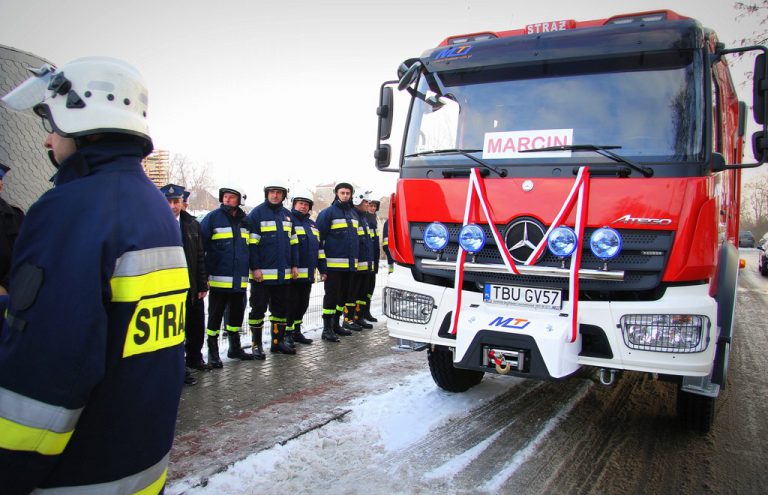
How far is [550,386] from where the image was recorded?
517 centimetres

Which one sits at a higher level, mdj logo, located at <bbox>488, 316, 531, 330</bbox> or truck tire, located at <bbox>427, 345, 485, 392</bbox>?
mdj logo, located at <bbox>488, 316, 531, 330</bbox>

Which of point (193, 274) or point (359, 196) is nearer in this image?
point (193, 274)

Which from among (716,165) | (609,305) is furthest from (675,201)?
(609,305)

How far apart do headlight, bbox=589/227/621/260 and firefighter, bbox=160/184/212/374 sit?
12.8 feet

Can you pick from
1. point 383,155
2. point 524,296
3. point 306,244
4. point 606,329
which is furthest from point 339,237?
point 606,329

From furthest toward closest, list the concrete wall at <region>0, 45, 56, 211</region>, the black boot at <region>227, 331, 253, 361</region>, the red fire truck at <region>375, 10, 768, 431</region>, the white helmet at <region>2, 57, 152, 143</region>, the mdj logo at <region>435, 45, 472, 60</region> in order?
the black boot at <region>227, 331, 253, 361</region> < the mdj logo at <region>435, 45, 472, 60</region> < the red fire truck at <region>375, 10, 768, 431</region> < the concrete wall at <region>0, 45, 56, 211</region> < the white helmet at <region>2, 57, 152, 143</region>

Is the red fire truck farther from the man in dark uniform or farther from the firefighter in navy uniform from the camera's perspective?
the man in dark uniform

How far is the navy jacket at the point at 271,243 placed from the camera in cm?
628

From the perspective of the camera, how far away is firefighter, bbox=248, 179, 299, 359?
6250mm

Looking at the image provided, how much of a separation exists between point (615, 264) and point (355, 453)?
217cm

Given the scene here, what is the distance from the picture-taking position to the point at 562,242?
11.1ft

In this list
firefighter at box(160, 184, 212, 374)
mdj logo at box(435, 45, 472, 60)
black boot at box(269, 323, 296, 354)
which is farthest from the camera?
black boot at box(269, 323, 296, 354)

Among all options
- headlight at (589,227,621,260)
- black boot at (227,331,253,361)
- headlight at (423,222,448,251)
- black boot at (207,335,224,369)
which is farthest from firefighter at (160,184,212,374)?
headlight at (589,227,621,260)

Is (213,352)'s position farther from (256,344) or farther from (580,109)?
(580,109)
